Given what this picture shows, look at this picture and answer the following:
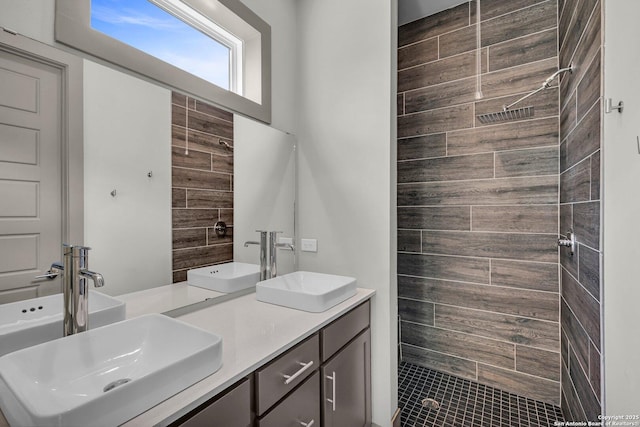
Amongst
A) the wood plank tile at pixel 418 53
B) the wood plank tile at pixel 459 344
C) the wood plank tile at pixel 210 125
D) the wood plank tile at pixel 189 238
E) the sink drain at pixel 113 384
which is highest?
the wood plank tile at pixel 418 53

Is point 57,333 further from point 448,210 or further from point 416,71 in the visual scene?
point 416,71

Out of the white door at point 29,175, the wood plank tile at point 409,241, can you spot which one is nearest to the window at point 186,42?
the white door at point 29,175

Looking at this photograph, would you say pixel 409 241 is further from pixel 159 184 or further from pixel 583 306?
pixel 159 184

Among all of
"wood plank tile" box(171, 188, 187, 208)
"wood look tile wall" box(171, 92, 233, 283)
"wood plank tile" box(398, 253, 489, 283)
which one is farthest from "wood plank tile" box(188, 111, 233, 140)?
"wood plank tile" box(398, 253, 489, 283)

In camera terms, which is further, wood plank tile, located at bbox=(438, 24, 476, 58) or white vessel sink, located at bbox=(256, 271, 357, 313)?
wood plank tile, located at bbox=(438, 24, 476, 58)

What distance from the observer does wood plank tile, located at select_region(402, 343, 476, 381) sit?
234cm

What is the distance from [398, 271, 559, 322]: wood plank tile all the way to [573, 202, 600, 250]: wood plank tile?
71 cm

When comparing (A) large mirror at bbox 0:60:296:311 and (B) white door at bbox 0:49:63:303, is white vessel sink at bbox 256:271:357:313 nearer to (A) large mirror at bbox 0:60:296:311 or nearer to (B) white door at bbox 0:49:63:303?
(A) large mirror at bbox 0:60:296:311

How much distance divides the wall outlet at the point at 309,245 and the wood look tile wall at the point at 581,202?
1403mm

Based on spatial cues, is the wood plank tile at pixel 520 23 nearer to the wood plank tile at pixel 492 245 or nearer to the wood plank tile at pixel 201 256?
the wood plank tile at pixel 492 245

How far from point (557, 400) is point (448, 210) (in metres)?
1.42

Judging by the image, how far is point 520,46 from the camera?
6.96 ft

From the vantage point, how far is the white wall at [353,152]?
1.80m

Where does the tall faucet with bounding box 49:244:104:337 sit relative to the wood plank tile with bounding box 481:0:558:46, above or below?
below
